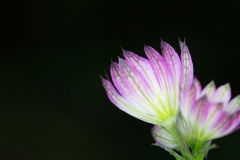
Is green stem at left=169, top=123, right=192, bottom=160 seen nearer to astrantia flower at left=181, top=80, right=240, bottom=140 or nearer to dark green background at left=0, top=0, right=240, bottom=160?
astrantia flower at left=181, top=80, right=240, bottom=140

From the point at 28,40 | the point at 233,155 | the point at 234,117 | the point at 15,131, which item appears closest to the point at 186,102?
the point at 234,117

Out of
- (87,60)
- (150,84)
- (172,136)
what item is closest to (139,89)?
(150,84)

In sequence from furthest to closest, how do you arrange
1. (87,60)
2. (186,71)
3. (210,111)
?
(87,60)
(186,71)
(210,111)

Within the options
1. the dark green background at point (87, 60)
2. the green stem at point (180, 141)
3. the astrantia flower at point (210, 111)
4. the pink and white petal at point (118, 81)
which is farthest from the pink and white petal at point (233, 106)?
the dark green background at point (87, 60)

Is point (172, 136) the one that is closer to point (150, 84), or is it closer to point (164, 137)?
point (164, 137)

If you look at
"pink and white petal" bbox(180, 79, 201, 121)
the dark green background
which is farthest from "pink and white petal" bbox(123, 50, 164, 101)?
the dark green background

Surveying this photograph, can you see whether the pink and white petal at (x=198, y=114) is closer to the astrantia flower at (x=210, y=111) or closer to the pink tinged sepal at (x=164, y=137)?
the astrantia flower at (x=210, y=111)

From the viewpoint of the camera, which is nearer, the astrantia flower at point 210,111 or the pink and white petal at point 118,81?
the astrantia flower at point 210,111

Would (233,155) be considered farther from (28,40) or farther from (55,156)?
(28,40)
